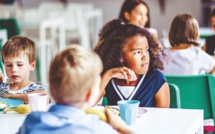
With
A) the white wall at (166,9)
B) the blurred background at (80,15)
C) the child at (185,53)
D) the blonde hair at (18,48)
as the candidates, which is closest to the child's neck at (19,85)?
the blonde hair at (18,48)

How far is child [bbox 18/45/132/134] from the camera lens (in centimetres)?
123

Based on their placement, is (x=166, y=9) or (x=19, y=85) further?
(x=166, y=9)

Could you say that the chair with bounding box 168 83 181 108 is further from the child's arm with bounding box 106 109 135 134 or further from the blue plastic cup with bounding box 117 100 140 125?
the child's arm with bounding box 106 109 135 134

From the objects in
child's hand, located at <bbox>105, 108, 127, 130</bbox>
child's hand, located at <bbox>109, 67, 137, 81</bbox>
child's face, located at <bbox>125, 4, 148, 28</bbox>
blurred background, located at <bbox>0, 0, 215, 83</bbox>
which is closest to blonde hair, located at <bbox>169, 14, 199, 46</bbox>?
child's face, located at <bbox>125, 4, 148, 28</bbox>

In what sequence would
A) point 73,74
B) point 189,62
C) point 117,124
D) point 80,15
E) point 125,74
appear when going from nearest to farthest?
point 73,74 < point 117,124 < point 125,74 < point 189,62 < point 80,15

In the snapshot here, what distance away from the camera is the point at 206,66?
2.88m

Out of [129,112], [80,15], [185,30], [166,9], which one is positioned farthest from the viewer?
[166,9]

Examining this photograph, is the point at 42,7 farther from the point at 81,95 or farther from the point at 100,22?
the point at 81,95

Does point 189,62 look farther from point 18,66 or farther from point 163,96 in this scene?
point 18,66

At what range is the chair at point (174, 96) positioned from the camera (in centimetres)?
226

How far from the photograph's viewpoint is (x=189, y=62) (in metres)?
2.90

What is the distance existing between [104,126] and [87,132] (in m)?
Answer: 0.07

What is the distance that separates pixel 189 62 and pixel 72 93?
1763mm

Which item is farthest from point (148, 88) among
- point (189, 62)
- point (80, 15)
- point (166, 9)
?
point (166, 9)
